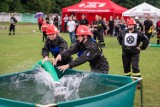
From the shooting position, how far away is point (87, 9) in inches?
1277

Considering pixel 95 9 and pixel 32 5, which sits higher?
pixel 95 9

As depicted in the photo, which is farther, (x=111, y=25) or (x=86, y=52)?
(x=111, y=25)

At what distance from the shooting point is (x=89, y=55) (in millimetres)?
6945

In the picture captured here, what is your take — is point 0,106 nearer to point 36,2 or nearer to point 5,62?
point 5,62

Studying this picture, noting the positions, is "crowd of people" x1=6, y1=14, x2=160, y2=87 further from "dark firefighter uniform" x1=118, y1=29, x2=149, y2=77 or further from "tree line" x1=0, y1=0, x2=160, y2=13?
"tree line" x1=0, y1=0, x2=160, y2=13

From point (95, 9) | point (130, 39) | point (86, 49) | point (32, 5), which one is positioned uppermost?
point (86, 49)

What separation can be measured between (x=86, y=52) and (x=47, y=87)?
1.22 m

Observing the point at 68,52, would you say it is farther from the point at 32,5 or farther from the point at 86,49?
the point at 32,5

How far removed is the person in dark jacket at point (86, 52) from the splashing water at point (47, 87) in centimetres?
33

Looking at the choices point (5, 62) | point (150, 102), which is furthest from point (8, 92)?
point (5, 62)

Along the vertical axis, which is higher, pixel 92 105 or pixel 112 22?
pixel 92 105

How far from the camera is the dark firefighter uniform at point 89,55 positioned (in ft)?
22.5

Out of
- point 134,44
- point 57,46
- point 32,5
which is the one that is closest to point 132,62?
point 134,44

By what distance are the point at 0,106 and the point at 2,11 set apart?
51871 mm
